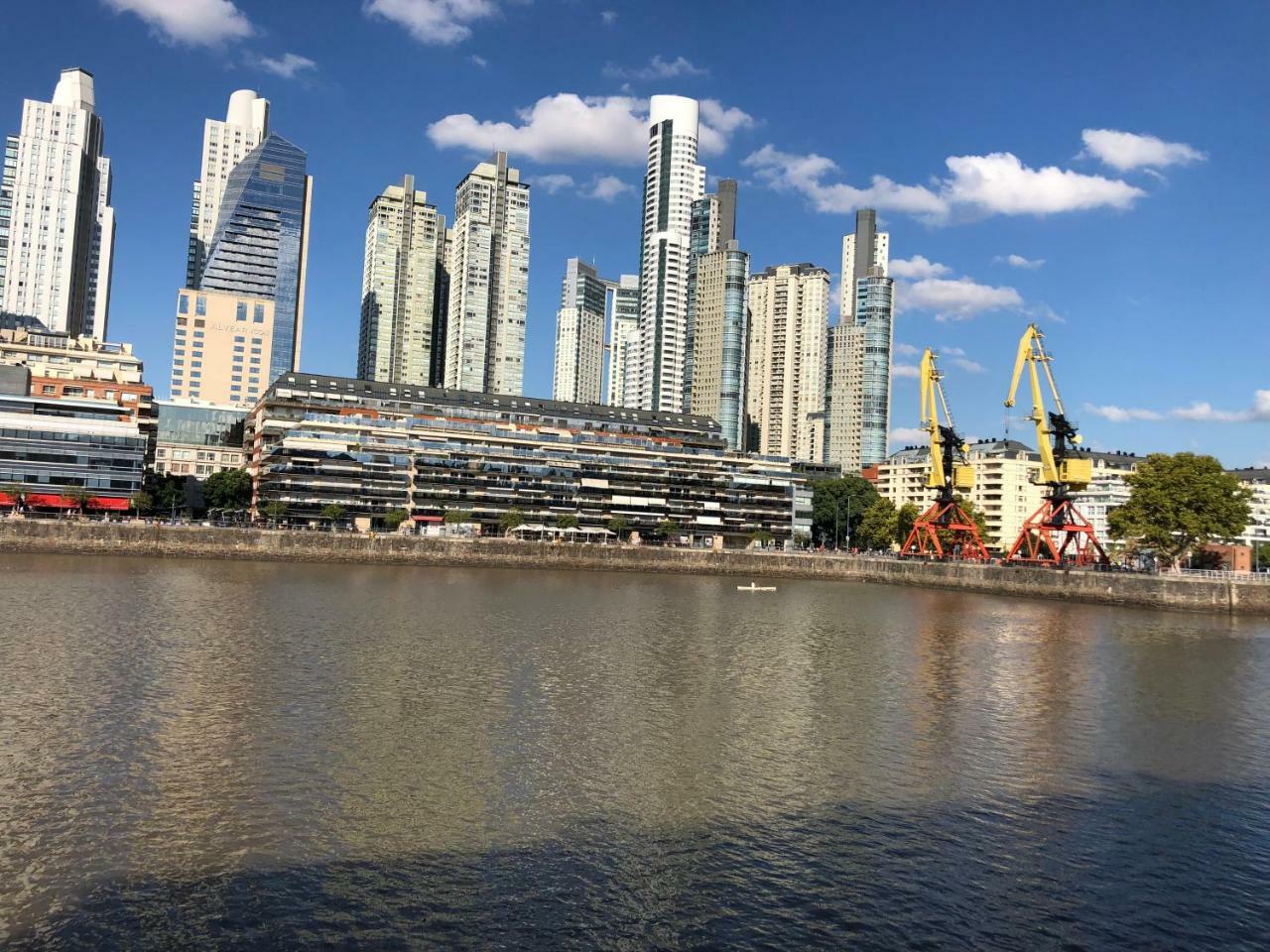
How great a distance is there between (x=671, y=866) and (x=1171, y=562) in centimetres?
10704

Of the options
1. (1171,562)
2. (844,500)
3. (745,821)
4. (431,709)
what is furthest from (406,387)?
(745,821)

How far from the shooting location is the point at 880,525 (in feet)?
550

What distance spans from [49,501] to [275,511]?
26.9 m

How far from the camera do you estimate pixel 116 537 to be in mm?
107500

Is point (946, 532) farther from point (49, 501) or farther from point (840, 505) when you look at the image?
point (49, 501)

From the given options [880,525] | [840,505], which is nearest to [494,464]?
[880,525]

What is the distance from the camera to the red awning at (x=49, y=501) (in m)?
124

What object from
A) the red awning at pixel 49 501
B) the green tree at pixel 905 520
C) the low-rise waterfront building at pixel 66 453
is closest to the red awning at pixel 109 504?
the low-rise waterfront building at pixel 66 453

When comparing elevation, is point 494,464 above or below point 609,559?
above

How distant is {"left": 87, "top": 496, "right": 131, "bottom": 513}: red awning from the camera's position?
12719cm

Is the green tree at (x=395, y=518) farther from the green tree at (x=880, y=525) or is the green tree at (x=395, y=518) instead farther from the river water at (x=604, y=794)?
the river water at (x=604, y=794)

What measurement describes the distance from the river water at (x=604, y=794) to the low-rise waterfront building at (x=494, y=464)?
99.2 metres

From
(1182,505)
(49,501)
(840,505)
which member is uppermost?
(840,505)

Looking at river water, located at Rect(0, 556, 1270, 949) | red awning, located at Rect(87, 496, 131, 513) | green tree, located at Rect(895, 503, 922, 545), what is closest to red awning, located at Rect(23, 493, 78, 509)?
red awning, located at Rect(87, 496, 131, 513)
